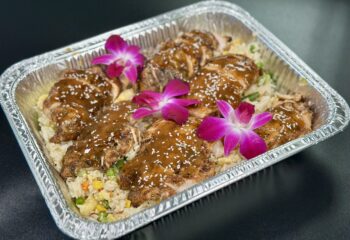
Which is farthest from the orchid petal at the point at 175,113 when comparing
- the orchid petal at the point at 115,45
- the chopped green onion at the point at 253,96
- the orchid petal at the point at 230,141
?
the orchid petal at the point at 115,45

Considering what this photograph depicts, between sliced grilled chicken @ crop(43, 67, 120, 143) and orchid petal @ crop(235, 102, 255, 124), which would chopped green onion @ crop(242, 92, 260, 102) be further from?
sliced grilled chicken @ crop(43, 67, 120, 143)

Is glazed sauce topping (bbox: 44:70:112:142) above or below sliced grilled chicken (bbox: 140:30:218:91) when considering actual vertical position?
below

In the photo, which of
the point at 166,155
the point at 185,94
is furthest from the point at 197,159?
the point at 185,94

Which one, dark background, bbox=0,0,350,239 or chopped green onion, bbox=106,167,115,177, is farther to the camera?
chopped green onion, bbox=106,167,115,177

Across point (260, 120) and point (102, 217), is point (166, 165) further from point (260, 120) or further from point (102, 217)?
point (260, 120)

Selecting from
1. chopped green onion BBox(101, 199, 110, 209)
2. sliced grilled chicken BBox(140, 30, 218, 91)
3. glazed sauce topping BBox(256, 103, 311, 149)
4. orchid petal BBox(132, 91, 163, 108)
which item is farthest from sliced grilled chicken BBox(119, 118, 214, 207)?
sliced grilled chicken BBox(140, 30, 218, 91)

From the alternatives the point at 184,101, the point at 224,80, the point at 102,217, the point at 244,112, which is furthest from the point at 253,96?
the point at 102,217
